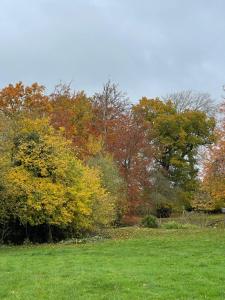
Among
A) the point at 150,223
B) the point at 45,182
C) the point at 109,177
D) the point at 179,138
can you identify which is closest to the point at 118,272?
the point at 45,182

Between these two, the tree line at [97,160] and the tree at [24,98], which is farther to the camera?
the tree at [24,98]

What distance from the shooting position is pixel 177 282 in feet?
38.3

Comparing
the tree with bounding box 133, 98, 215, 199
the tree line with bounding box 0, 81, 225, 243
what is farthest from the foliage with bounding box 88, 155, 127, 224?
the tree with bounding box 133, 98, 215, 199

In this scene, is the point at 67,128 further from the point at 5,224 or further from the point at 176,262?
the point at 176,262

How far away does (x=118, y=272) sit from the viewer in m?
13.4

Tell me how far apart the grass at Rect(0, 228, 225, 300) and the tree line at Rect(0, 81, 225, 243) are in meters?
4.75

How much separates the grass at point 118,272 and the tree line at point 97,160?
475 centimetres

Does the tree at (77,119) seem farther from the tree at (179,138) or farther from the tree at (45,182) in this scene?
the tree at (45,182)

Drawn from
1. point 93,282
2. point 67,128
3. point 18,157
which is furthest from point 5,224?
point 67,128

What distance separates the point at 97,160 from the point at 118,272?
25600 mm

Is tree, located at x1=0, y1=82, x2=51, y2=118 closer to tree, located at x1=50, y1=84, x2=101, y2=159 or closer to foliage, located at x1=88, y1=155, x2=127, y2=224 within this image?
tree, located at x1=50, y1=84, x2=101, y2=159

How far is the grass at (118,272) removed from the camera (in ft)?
34.9

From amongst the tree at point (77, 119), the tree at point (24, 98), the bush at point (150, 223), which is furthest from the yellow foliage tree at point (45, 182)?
the tree at point (24, 98)

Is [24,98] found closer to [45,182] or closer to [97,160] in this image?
[97,160]
